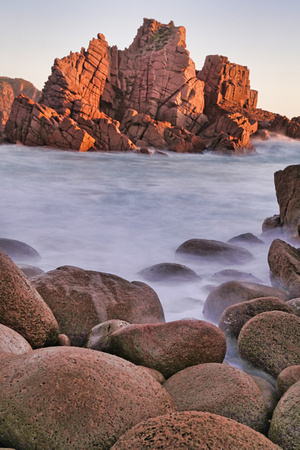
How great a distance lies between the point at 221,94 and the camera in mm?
52062

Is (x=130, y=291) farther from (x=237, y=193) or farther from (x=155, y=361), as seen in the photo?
(x=237, y=193)

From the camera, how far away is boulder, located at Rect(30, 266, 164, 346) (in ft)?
10.9

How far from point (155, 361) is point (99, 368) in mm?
846

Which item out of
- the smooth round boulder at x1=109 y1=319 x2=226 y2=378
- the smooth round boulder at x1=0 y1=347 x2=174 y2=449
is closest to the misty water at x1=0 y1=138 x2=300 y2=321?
the smooth round boulder at x1=109 y1=319 x2=226 y2=378

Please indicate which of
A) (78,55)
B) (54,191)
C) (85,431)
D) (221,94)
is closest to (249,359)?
(85,431)

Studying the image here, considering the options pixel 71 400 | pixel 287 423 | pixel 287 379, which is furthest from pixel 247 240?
pixel 71 400

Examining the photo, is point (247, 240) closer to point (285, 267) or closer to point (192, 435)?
point (285, 267)

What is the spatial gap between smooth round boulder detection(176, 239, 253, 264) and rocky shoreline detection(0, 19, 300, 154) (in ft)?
81.6

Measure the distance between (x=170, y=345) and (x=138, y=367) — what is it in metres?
0.65

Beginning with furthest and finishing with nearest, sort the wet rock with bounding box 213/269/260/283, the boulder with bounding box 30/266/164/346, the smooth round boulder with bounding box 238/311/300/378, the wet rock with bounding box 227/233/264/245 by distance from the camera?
the wet rock with bounding box 227/233/264/245, the wet rock with bounding box 213/269/260/283, the boulder with bounding box 30/266/164/346, the smooth round boulder with bounding box 238/311/300/378

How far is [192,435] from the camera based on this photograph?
4.52 ft

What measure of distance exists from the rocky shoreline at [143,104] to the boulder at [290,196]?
24520 mm

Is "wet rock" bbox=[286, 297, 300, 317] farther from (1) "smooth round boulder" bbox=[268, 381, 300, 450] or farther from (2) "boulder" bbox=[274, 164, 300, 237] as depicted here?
(2) "boulder" bbox=[274, 164, 300, 237]

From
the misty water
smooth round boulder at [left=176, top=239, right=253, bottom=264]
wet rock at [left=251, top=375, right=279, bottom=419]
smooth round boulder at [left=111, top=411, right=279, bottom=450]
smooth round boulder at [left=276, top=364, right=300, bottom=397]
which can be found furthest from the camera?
smooth round boulder at [left=176, top=239, right=253, bottom=264]
